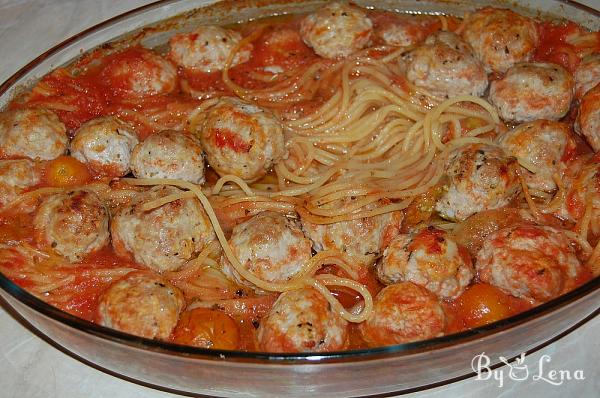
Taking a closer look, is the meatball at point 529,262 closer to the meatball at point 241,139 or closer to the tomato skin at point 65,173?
the meatball at point 241,139

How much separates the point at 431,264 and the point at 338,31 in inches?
80.4

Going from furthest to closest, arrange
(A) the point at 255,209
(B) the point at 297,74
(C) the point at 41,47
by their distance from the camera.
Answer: (C) the point at 41,47
(B) the point at 297,74
(A) the point at 255,209

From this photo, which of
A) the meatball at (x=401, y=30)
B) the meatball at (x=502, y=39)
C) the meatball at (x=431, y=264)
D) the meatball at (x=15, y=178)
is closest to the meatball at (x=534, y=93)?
the meatball at (x=502, y=39)

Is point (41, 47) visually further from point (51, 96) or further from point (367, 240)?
point (367, 240)

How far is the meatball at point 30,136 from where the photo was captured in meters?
4.10

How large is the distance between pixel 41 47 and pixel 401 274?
4.04 metres

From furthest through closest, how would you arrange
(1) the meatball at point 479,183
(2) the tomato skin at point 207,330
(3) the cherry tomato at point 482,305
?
(1) the meatball at point 479,183
(3) the cherry tomato at point 482,305
(2) the tomato skin at point 207,330

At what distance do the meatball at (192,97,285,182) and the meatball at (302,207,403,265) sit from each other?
560mm

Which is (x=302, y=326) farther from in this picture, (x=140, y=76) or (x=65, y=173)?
(x=140, y=76)

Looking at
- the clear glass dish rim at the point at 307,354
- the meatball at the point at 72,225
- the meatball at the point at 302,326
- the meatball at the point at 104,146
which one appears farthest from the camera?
the meatball at the point at 104,146

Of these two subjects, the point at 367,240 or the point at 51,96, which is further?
the point at 51,96

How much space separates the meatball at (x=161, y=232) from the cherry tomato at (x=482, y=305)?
1.49 meters

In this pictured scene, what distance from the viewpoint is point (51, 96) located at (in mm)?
4559

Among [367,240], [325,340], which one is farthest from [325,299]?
[367,240]
